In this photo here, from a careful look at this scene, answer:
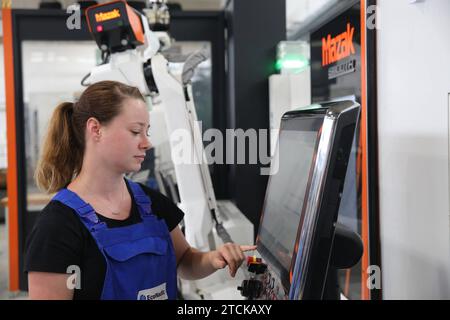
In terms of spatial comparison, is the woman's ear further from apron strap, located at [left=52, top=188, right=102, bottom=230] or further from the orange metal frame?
the orange metal frame

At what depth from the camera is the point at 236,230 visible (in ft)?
9.01

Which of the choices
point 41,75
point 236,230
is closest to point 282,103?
point 236,230

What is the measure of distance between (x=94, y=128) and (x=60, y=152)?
Result: 156 millimetres

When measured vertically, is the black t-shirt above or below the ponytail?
below

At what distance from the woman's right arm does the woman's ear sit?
15.4 inches

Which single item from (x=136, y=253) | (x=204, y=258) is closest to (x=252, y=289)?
(x=204, y=258)

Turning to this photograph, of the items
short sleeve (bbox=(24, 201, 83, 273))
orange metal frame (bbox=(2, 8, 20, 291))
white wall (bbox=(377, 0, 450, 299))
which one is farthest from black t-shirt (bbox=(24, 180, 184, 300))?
orange metal frame (bbox=(2, 8, 20, 291))

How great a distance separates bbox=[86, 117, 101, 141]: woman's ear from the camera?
4.37ft

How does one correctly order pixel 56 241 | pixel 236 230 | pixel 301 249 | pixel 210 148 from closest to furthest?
pixel 301 249
pixel 56 241
pixel 236 230
pixel 210 148

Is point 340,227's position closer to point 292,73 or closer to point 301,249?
point 301,249

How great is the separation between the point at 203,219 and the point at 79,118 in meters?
1.17

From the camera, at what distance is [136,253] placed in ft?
4.24

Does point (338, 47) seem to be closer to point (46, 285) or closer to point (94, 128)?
point (94, 128)

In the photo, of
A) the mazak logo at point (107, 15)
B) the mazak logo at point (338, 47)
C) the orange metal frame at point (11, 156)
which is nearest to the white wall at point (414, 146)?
the mazak logo at point (338, 47)
